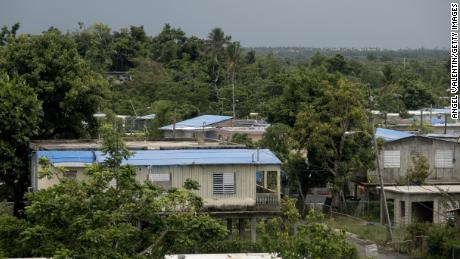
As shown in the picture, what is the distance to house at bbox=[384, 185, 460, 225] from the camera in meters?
32.8

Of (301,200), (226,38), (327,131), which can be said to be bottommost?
(301,200)

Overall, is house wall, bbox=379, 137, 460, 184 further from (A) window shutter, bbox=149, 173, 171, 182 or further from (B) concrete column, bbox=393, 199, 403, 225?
(A) window shutter, bbox=149, 173, 171, 182

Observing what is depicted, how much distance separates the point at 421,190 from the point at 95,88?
12.3m

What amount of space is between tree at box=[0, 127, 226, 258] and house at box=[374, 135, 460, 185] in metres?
20.3

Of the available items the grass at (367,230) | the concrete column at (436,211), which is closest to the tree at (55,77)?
the grass at (367,230)

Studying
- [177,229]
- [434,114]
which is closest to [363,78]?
[434,114]

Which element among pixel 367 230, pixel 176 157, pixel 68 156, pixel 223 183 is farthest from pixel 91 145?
pixel 367 230

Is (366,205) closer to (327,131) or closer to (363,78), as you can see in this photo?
(327,131)

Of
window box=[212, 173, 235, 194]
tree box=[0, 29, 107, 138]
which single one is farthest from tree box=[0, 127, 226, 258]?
tree box=[0, 29, 107, 138]

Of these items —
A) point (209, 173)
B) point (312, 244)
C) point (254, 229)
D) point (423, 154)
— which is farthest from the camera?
point (423, 154)

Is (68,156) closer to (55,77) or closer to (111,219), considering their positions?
(55,77)

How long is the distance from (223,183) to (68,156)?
481 centimetres

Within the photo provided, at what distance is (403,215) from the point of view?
3391cm

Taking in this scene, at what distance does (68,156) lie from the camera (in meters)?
30.7
